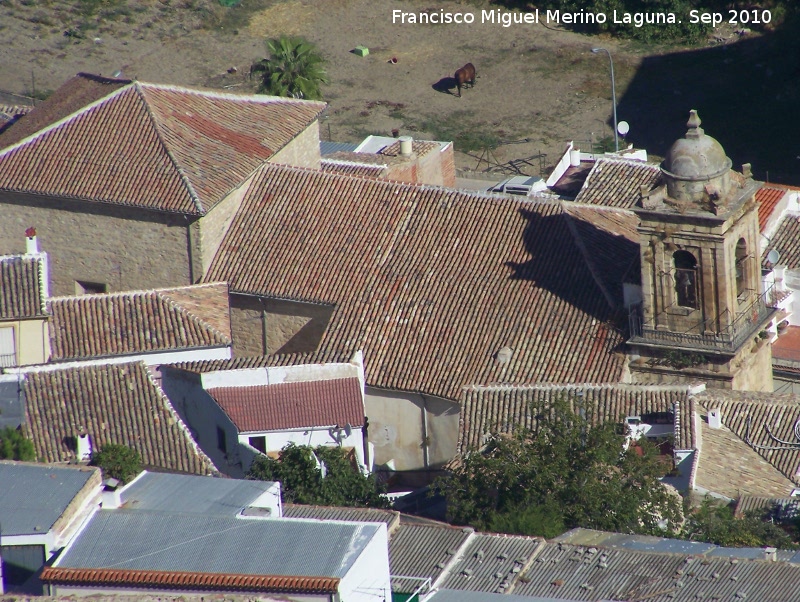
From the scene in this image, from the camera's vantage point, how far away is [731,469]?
39406 mm

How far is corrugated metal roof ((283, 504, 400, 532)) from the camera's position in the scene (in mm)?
33875

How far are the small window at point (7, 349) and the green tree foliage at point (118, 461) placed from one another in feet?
19.1

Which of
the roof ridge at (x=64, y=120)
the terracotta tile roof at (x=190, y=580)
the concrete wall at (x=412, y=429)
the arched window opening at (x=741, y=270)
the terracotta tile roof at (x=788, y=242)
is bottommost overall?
the concrete wall at (x=412, y=429)

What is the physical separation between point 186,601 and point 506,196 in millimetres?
20499

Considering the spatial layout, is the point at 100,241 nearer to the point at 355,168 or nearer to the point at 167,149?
the point at 167,149

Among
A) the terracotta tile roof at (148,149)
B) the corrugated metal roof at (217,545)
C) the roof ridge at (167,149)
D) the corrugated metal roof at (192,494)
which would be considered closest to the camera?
the corrugated metal roof at (217,545)

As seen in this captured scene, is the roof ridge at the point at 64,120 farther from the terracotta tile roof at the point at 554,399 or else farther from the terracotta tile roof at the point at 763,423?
the terracotta tile roof at the point at 763,423

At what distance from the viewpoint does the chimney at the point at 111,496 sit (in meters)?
32.1

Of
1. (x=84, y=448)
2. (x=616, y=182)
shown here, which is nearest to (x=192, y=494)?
(x=84, y=448)

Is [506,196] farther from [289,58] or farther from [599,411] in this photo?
[289,58]

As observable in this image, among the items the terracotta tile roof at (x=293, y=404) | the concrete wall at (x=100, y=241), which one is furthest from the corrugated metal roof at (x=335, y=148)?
the terracotta tile roof at (x=293, y=404)

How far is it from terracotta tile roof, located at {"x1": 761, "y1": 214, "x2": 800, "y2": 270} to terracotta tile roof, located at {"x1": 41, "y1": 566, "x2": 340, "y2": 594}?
2470cm

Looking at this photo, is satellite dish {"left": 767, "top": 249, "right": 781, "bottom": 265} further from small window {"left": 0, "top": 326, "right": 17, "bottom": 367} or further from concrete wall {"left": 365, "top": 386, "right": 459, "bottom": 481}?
small window {"left": 0, "top": 326, "right": 17, "bottom": 367}

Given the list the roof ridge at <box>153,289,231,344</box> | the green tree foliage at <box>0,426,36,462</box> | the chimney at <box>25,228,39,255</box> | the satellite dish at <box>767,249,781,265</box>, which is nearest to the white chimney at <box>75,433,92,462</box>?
the green tree foliage at <box>0,426,36,462</box>
